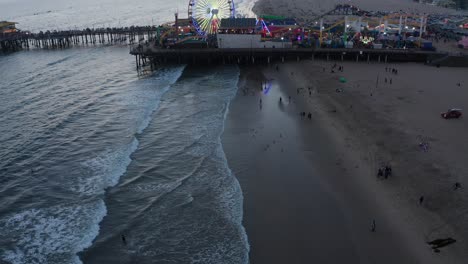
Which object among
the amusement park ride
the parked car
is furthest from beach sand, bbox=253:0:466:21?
the parked car

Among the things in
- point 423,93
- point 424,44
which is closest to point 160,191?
point 423,93

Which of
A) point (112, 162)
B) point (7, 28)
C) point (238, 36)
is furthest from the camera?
point (7, 28)

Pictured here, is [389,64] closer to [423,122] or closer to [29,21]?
[423,122]

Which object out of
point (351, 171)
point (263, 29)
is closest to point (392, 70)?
point (263, 29)

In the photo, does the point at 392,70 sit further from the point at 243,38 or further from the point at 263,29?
the point at 263,29

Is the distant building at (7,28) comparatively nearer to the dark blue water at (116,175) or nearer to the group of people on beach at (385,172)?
the dark blue water at (116,175)

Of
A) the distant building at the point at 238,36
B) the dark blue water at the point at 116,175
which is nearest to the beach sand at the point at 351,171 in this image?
the dark blue water at the point at 116,175
